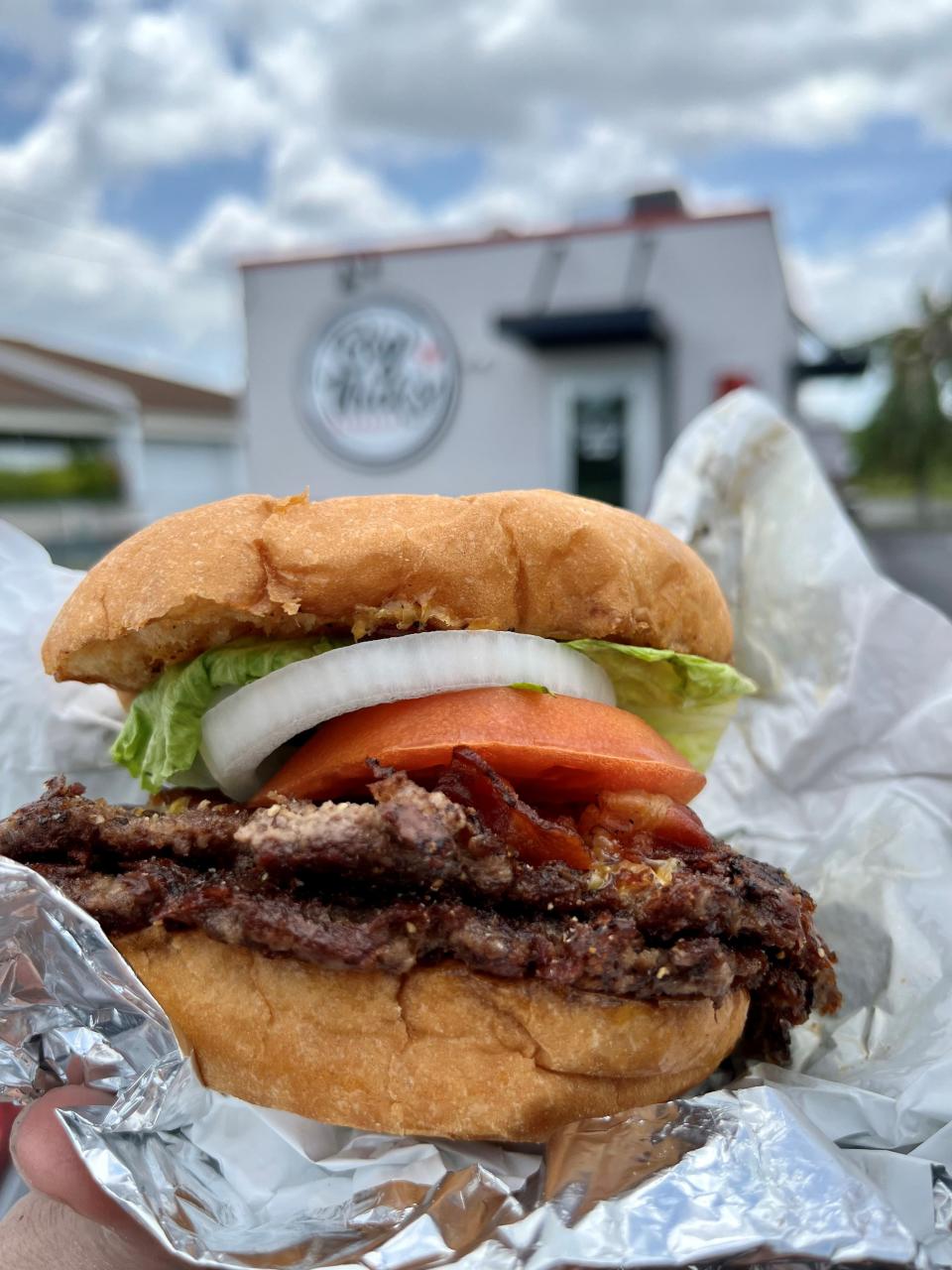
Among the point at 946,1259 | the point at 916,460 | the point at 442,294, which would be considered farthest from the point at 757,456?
the point at 916,460

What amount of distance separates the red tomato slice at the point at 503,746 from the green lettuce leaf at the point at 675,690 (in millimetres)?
135

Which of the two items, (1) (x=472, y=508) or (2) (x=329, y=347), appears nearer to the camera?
(1) (x=472, y=508)

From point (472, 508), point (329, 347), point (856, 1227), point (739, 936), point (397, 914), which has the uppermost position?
point (329, 347)

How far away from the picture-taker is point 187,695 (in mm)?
1908

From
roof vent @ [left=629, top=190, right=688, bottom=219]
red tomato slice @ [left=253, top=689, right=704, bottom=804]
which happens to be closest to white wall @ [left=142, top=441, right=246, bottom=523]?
roof vent @ [left=629, top=190, right=688, bottom=219]

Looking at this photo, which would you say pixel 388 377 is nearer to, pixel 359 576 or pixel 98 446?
pixel 359 576

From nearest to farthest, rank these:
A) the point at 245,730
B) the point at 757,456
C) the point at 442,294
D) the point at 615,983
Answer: the point at 615,983, the point at 245,730, the point at 757,456, the point at 442,294

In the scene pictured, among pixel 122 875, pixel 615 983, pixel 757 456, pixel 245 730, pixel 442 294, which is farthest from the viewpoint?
pixel 442 294

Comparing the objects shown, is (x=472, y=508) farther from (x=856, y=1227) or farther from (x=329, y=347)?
(x=329, y=347)

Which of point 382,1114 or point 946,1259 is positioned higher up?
point 382,1114

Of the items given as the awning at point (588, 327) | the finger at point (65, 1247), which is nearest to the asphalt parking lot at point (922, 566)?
the awning at point (588, 327)

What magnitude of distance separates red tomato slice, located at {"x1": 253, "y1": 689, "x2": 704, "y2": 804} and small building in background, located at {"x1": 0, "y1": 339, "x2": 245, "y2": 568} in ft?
75.7

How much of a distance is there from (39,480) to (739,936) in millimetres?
30477

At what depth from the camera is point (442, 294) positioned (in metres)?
13.0
